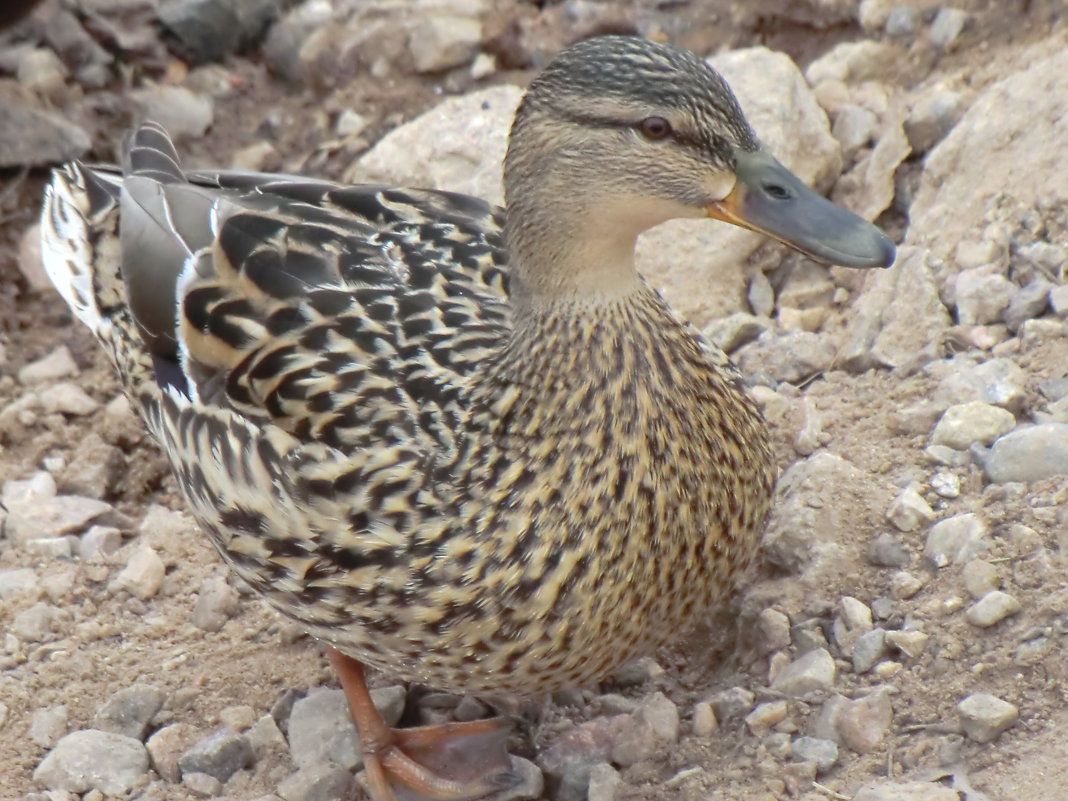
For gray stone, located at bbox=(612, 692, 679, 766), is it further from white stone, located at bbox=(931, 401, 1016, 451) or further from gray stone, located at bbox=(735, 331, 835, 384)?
gray stone, located at bbox=(735, 331, 835, 384)

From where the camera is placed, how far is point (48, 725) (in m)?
4.31

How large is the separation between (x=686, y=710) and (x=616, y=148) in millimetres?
1474

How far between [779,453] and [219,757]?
1.78 m

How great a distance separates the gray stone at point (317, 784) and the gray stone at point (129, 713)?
515 mm

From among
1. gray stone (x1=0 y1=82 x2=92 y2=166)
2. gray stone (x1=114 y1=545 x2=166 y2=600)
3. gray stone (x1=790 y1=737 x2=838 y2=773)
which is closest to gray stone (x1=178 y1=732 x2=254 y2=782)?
gray stone (x1=114 y1=545 x2=166 y2=600)

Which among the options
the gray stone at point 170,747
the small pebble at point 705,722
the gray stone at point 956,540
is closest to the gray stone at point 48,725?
the gray stone at point 170,747

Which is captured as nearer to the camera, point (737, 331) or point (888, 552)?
point (888, 552)

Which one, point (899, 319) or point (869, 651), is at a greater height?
point (899, 319)

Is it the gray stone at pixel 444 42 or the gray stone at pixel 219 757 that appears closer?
the gray stone at pixel 219 757

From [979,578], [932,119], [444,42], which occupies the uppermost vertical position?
[932,119]

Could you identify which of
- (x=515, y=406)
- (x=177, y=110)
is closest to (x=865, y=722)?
(x=515, y=406)

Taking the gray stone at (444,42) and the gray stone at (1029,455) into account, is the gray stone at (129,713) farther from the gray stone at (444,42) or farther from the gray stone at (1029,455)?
the gray stone at (444,42)

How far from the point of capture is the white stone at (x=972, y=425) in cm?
414

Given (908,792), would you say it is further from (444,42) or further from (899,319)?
(444,42)
